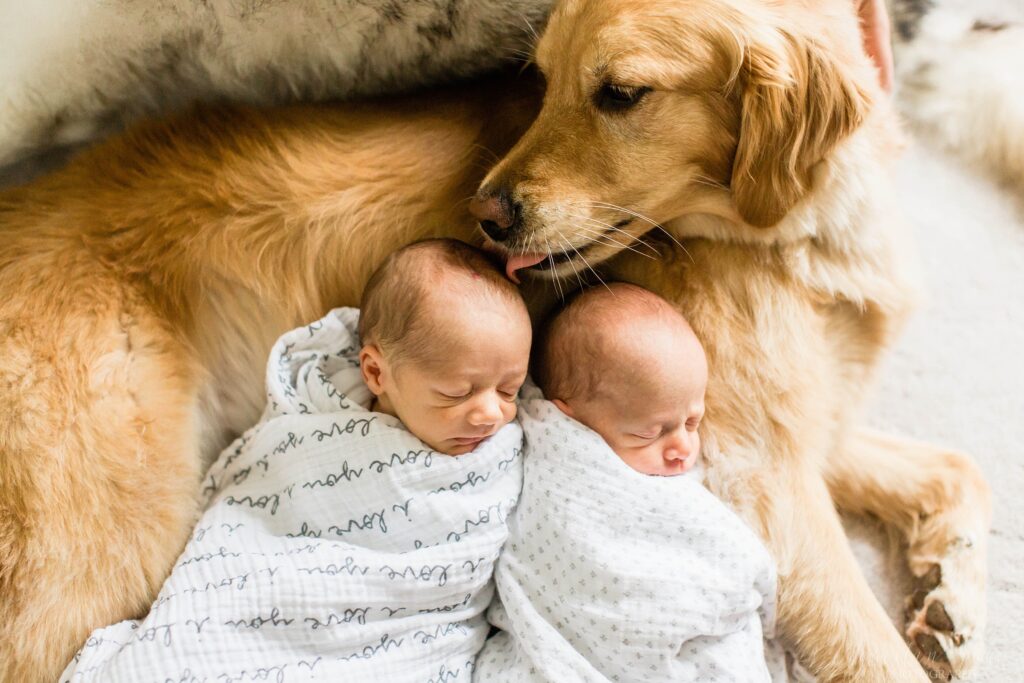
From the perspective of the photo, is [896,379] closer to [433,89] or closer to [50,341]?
[433,89]

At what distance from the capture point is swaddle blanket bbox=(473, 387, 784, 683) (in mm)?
1254

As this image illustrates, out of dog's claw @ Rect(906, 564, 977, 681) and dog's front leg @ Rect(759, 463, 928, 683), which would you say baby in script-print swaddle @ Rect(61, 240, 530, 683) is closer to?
dog's front leg @ Rect(759, 463, 928, 683)

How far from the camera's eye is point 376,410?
145 cm

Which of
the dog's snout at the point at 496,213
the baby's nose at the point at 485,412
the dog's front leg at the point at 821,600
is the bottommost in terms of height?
the dog's front leg at the point at 821,600

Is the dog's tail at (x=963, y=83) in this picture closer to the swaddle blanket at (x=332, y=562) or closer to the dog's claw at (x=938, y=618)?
the dog's claw at (x=938, y=618)

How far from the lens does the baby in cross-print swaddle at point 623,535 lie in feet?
4.12

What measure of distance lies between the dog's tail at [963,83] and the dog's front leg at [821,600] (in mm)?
1188

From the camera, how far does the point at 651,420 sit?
134cm

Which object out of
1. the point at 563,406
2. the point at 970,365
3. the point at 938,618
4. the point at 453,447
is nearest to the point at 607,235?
the point at 563,406

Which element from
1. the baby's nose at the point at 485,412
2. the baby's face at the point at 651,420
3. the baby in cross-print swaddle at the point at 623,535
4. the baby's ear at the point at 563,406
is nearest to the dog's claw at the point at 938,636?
the baby in cross-print swaddle at the point at 623,535

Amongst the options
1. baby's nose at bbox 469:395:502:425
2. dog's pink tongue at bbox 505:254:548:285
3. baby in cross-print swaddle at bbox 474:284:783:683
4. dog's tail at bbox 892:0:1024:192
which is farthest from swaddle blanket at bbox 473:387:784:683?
dog's tail at bbox 892:0:1024:192

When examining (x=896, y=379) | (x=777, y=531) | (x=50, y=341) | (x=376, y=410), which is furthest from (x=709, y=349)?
(x=50, y=341)

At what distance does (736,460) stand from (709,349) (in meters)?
0.19

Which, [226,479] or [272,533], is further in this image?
[226,479]
